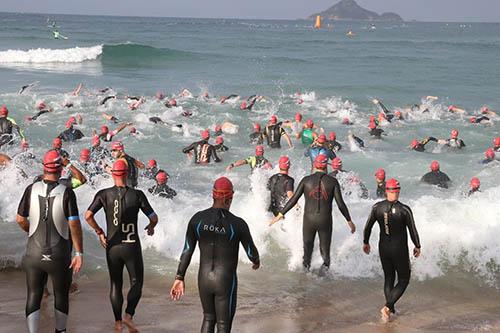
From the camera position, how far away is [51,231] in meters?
5.45

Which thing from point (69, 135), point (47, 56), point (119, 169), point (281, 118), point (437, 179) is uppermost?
point (47, 56)

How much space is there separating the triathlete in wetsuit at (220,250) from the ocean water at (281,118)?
3.60 meters

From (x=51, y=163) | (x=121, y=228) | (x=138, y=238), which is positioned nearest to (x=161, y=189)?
(x=138, y=238)

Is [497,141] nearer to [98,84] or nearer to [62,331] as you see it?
[62,331]

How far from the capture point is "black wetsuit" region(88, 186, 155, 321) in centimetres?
617

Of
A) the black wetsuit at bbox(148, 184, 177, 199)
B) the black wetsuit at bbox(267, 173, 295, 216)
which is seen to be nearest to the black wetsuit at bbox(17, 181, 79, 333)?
the black wetsuit at bbox(267, 173, 295, 216)

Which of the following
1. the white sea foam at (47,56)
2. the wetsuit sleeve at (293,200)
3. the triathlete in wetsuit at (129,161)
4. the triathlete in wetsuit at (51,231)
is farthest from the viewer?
the white sea foam at (47,56)

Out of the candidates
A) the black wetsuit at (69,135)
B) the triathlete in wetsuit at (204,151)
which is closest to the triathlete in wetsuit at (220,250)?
the triathlete in wetsuit at (204,151)

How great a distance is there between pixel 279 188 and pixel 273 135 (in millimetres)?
7788

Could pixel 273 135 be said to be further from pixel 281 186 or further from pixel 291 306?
pixel 291 306

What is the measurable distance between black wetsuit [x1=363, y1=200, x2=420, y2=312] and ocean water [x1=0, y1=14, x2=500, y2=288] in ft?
5.55

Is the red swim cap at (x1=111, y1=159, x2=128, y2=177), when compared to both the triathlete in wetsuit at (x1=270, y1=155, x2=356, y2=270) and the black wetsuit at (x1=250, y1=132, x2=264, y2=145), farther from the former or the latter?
the black wetsuit at (x1=250, y1=132, x2=264, y2=145)

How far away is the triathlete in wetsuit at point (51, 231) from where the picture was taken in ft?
17.8

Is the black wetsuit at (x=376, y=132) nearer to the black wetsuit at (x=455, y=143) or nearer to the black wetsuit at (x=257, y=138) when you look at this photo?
the black wetsuit at (x=455, y=143)
